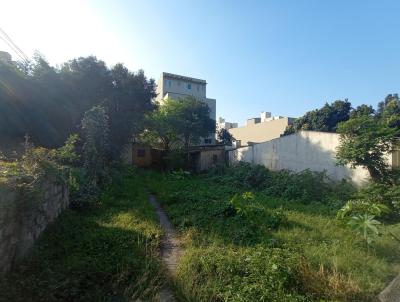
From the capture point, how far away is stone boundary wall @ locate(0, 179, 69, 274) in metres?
3.23

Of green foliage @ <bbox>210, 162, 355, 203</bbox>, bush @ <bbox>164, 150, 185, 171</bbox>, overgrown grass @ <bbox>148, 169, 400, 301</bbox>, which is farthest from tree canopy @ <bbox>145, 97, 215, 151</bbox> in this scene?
overgrown grass @ <bbox>148, 169, 400, 301</bbox>

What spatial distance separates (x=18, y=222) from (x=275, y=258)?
3828 mm

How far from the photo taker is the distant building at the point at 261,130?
30.6 meters

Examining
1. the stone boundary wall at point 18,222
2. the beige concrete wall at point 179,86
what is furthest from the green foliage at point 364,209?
the beige concrete wall at point 179,86

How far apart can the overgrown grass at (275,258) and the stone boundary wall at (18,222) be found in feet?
7.38

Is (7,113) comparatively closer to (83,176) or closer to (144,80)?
(83,176)

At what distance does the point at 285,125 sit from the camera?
3014cm

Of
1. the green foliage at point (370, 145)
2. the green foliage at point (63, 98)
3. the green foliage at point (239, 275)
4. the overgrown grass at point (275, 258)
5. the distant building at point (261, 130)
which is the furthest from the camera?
the distant building at point (261, 130)

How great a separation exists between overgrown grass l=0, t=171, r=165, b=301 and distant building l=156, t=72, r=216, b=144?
25399mm

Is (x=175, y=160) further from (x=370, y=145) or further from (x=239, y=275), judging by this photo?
(x=239, y=275)

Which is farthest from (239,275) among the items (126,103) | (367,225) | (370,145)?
(126,103)

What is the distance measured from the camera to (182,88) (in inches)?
1284

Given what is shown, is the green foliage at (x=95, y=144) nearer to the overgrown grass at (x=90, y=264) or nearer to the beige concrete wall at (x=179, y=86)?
the overgrown grass at (x=90, y=264)

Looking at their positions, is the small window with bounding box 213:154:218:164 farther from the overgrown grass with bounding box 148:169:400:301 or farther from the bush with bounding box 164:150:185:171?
the overgrown grass with bounding box 148:169:400:301
